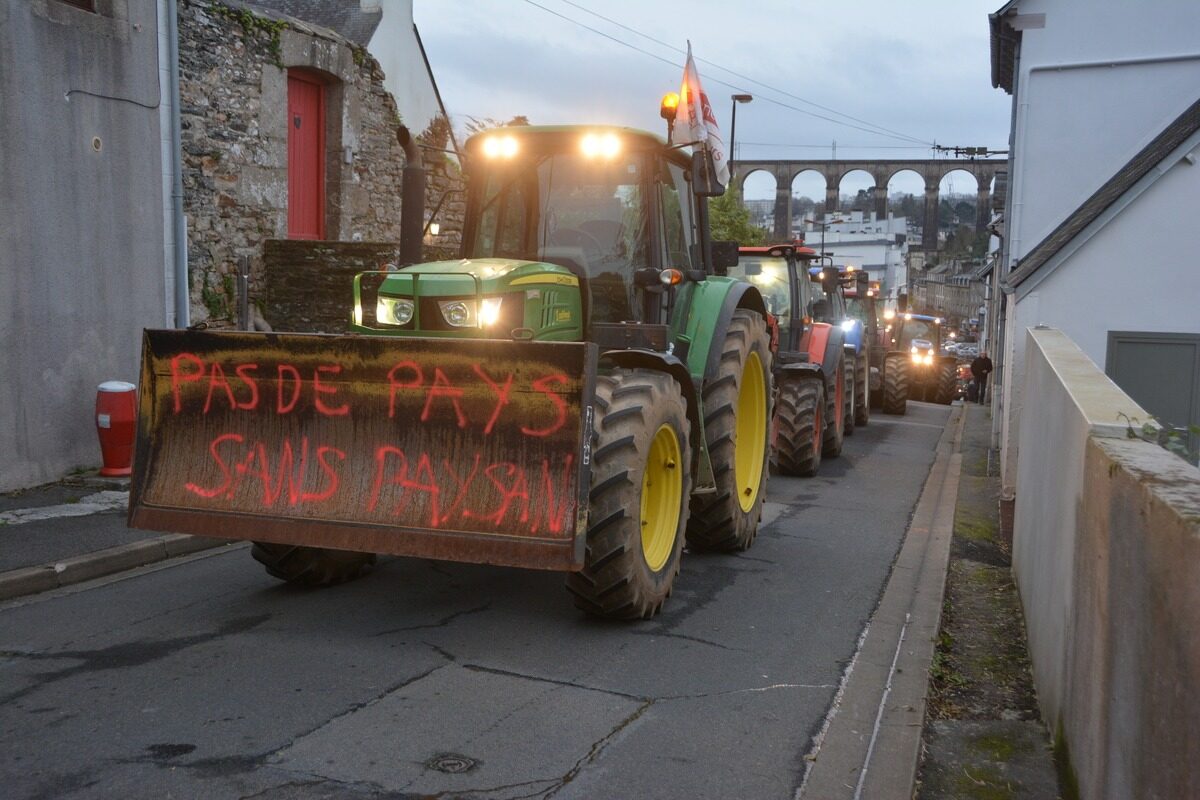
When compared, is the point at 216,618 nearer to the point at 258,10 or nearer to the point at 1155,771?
the point at 1155,771

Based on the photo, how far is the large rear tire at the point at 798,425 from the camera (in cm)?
1209

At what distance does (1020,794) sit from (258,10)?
41.6 ft

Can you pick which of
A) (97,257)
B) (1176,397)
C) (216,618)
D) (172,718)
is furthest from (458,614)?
(1176,397)

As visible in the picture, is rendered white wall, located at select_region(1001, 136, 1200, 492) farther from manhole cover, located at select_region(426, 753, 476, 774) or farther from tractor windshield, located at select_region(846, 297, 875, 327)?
manhole cover, located at select_region(426, 753, 476, 774)

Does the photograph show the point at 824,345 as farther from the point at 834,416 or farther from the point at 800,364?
the point at 800,364

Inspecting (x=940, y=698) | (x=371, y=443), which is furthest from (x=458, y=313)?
(x=940, y=698)

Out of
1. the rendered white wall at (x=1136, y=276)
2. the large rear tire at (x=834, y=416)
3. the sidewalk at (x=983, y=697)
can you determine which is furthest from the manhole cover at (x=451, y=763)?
the large rear tire at (x=834, y=416)

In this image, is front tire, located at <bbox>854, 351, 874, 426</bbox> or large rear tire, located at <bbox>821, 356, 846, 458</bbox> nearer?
large rear tire, located at <bbox>821, 356, 846, 458</bbox>

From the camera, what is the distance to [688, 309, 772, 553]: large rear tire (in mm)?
7477

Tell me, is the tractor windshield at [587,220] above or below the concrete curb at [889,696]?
above

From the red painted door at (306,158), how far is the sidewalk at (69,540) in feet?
19.1

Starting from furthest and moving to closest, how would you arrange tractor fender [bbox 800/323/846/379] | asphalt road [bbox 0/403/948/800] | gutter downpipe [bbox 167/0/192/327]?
tractor fender [bbox 800/323/846/379] < gutter downpipe [bbox 167/0/192/327] < asphalt road [bbox 0/403/948/800]

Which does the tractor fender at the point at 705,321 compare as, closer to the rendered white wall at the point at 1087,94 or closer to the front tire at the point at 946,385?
the rendered white wall at the point at 1087,94

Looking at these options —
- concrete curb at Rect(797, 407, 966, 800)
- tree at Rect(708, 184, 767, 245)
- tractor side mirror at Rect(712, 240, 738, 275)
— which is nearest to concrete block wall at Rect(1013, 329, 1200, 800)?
concrete curb at Rect(797, 407, 966, 800)
